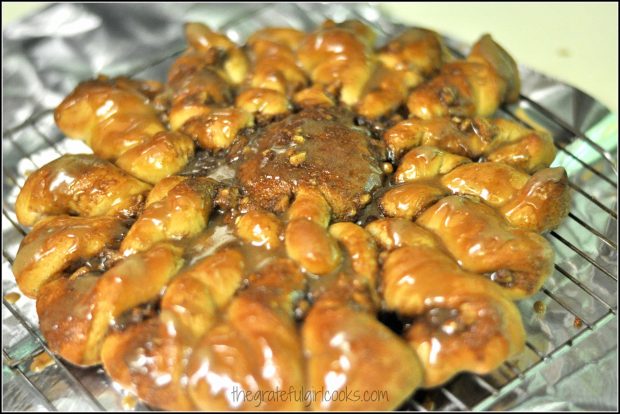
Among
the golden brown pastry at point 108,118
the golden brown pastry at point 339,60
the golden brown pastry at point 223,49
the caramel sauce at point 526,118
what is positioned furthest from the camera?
the caramel sauce at point 526,118

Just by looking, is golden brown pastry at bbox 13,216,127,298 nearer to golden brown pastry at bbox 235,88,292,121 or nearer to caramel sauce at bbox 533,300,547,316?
golden brown pastry at bbox 235,88,292,121

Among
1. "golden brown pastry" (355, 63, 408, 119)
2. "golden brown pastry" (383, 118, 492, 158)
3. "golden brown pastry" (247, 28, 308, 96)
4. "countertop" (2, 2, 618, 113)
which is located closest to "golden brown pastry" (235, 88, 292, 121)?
"golden brown pastry" (247, 28, 308, 96)

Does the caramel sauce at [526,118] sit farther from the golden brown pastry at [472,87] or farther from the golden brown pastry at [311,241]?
the golden brown pastry at [311,241]

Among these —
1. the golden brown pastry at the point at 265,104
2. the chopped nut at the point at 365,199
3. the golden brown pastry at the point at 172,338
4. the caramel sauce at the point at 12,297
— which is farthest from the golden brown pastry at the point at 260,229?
the caramel sauce at the point at 12,297

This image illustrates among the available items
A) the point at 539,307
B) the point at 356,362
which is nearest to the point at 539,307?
the point at 539,307

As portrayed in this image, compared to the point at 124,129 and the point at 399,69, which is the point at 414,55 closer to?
the point at 399,69

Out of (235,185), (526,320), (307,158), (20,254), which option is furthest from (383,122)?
(20,254)

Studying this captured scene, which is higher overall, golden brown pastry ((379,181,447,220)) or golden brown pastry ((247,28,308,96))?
golden brown pastry ((247,28,308,96))
